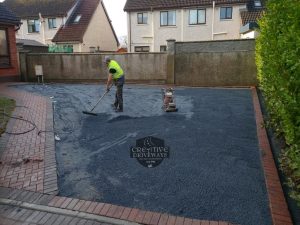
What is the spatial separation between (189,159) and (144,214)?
1840 millimetres

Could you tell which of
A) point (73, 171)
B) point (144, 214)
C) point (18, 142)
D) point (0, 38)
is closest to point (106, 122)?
point (18, 142)

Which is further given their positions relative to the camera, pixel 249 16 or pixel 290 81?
pixel 249 16

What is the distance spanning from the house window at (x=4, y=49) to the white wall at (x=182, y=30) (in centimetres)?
1286

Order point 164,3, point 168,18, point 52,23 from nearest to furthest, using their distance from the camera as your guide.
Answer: point 164,3 < point 168,18 < point 52,23

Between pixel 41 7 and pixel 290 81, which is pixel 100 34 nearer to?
pixel 41 7

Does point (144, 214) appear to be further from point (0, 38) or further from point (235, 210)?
point (0, 38)

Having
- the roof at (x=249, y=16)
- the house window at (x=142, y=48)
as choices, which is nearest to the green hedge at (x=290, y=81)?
the roof at (x=249, y=16)

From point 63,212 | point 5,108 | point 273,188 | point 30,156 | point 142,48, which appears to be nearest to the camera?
point 63,212

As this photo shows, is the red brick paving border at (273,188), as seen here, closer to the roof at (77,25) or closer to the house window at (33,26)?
A: the roof at (77,25)

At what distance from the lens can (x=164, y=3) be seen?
84.4 ft

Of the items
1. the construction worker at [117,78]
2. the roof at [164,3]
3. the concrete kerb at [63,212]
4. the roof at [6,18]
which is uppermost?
the roof at [164,3]

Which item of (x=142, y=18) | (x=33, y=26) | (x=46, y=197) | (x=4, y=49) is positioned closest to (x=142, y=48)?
(x=142, y=18)

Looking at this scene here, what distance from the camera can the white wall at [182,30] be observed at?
80.5 feet

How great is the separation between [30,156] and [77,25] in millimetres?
25462
